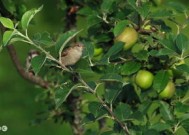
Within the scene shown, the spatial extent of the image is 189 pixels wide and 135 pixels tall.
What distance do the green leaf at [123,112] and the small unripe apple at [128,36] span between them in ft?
0.74

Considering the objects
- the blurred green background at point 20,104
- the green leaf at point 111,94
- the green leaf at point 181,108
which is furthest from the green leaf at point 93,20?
the blurred green background at point 20,104

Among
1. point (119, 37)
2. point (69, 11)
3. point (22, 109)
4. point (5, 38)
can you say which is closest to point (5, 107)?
point (22, 109)

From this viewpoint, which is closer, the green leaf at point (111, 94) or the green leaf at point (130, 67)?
the green leaf at point (111, 94)

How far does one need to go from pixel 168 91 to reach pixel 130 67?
0.51ft

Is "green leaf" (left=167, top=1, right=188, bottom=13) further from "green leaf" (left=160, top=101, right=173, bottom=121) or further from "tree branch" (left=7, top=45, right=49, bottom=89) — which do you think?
"tree branch" (left=7, top=45, right=49, bottom=89)

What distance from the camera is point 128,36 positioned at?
1.71 metres

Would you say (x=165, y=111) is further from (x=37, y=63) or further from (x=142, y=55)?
(x=37, y=63)

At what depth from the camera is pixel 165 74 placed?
66.1 inches

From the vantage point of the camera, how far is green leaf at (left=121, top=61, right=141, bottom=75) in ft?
5.62

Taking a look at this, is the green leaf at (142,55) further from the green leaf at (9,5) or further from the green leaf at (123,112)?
the green leaf at (9,5)

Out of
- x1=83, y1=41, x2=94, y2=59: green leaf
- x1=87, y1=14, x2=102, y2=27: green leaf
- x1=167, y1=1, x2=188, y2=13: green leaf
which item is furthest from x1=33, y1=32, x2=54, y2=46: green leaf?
x1=167, y1=1, x2=188, y2=13: green leaf

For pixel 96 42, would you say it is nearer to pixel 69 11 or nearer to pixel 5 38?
pixel 69 11

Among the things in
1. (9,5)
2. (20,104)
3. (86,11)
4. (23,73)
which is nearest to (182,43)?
(86,11)

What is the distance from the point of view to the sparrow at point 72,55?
5.22 ft
